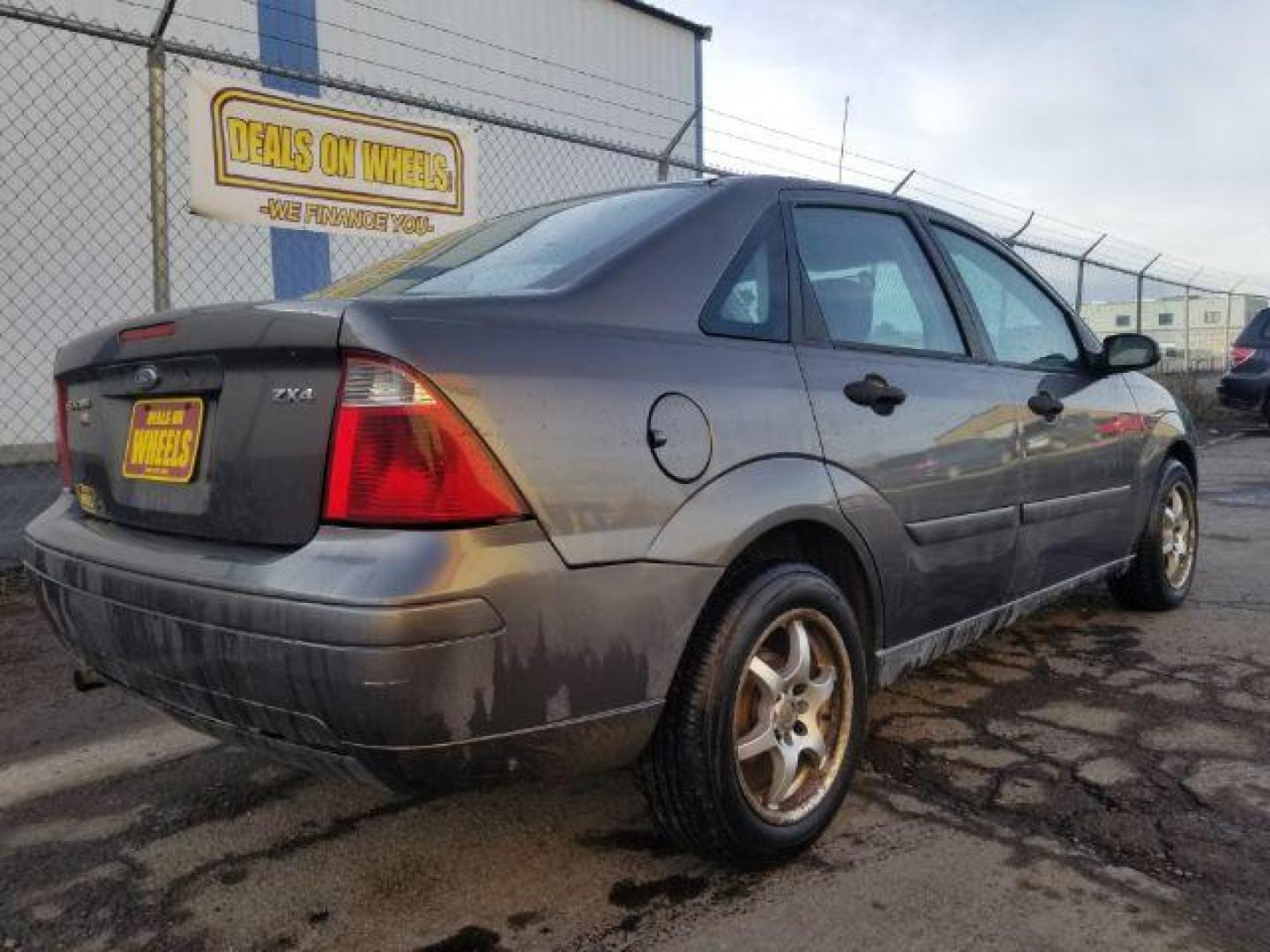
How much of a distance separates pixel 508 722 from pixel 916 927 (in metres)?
0.93

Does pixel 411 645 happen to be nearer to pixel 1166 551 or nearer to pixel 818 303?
A: pixel 818 303

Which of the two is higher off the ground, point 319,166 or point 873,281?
point 319,166

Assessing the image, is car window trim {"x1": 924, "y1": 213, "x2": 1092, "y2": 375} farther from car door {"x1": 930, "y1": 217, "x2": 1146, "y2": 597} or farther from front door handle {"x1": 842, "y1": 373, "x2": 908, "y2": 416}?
front door handle {"x1": 842, "y1": 373, "x2": 908, "y2": 416}

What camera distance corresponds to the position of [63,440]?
8.50 feet

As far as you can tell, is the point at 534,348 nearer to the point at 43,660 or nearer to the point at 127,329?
the point at 127,329

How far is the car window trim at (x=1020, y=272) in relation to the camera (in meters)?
3.20

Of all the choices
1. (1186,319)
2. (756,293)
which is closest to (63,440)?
(756,293)

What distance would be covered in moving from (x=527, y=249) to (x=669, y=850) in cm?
146

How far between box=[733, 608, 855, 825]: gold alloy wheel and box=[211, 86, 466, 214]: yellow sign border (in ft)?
13.5

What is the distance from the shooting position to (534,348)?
6.23 feet

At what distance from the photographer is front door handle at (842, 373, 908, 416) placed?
8.27 feet

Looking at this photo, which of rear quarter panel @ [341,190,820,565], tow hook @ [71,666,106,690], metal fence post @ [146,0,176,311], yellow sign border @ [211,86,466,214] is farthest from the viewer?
yellow sign border @ [211,86,466,214]

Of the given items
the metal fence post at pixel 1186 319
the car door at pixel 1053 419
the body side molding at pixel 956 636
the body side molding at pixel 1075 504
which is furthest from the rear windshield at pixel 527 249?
the metal fence post at pixel 1186 319

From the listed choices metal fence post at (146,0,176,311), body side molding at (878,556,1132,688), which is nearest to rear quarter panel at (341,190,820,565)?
body side molding at (878,556,1132,688)
